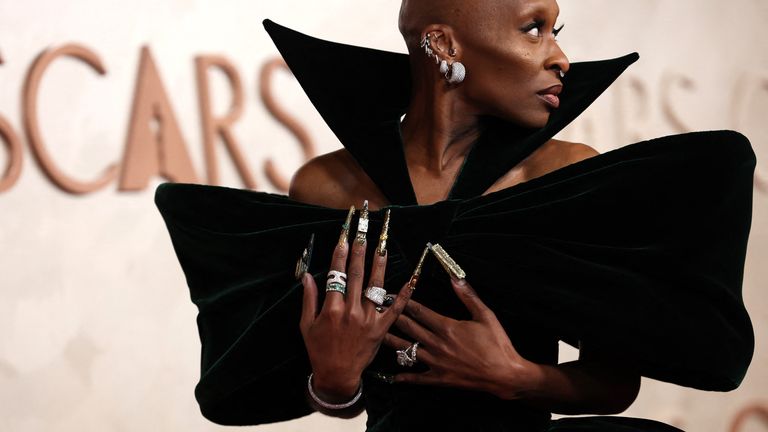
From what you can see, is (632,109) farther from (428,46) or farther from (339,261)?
(339,261)

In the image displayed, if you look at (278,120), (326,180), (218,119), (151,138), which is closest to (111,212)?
(151,138)

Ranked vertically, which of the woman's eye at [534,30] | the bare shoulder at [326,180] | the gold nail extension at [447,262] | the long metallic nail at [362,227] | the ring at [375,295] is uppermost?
the woman's eye at [534,30]

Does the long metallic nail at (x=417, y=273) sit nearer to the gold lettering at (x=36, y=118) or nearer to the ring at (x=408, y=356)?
the ring at (x=408, y=356)

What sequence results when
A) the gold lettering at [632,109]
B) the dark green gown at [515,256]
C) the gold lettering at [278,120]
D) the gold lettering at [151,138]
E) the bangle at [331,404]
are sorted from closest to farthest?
the dark green gown at [515,256] < the bangle at [331,404] < the gold lettering at [151,138] < the gold lettering at [278,120] < the gold lettering at [632,109]

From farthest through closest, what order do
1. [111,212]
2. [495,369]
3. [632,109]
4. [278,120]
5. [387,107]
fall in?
1. [632,109]
2. [278,120]
3. [111,212]
4. [387,107]
5. [495,369]

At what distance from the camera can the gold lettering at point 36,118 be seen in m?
2.25

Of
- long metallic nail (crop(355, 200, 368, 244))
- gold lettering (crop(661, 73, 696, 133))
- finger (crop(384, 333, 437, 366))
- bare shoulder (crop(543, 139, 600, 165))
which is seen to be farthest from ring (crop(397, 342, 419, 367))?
gold lettering (crop(661, 73, 696, 133))

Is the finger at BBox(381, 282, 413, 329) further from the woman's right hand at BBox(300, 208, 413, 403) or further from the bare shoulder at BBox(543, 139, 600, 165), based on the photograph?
the bare shoulder at BBox(543, 139, 600, 165)

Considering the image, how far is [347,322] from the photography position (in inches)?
44.5

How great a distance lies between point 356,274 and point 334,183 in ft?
0.62

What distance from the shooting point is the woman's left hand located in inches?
43.8

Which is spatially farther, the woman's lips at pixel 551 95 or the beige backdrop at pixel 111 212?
the beige backdrop at pixel 111 212

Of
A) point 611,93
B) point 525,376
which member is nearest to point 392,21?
point 611,93

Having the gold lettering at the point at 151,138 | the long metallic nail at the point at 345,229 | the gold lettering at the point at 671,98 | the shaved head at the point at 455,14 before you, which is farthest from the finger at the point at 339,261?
the gold lettering at the point at 671,98
